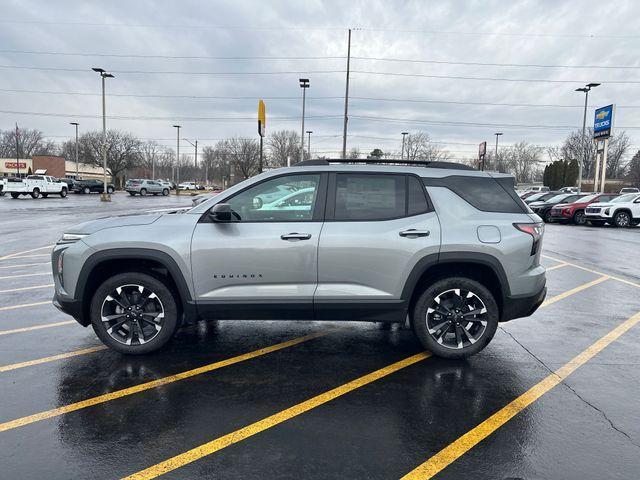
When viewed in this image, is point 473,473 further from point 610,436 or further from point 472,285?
point 472,285

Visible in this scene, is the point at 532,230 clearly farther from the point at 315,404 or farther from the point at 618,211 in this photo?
the point at 618,211

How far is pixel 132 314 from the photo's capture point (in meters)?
4.57

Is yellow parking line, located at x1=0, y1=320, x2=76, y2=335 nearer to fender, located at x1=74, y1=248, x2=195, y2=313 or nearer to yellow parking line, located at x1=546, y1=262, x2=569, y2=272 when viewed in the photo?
fender, located at x1=74, y1=248, x2=195, y2=313

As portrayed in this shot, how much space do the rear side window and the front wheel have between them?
2087 cm

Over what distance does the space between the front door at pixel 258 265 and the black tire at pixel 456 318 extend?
1.11 meters

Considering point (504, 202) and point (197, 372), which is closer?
point (197, 372)

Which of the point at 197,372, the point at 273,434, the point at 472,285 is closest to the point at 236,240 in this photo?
the point at 197,372

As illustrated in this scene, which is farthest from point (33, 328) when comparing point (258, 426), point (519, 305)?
point (519, 305)

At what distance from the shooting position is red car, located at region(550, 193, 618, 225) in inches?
926

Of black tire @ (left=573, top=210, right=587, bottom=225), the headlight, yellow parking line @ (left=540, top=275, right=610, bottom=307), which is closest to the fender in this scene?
the headlight

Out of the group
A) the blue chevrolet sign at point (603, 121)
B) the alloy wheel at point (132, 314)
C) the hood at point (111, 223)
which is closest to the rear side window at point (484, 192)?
the hood at point (111, 223)

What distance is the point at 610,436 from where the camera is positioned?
10.8 ft

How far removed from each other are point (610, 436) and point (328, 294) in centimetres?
241

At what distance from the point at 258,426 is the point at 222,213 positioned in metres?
1.87
